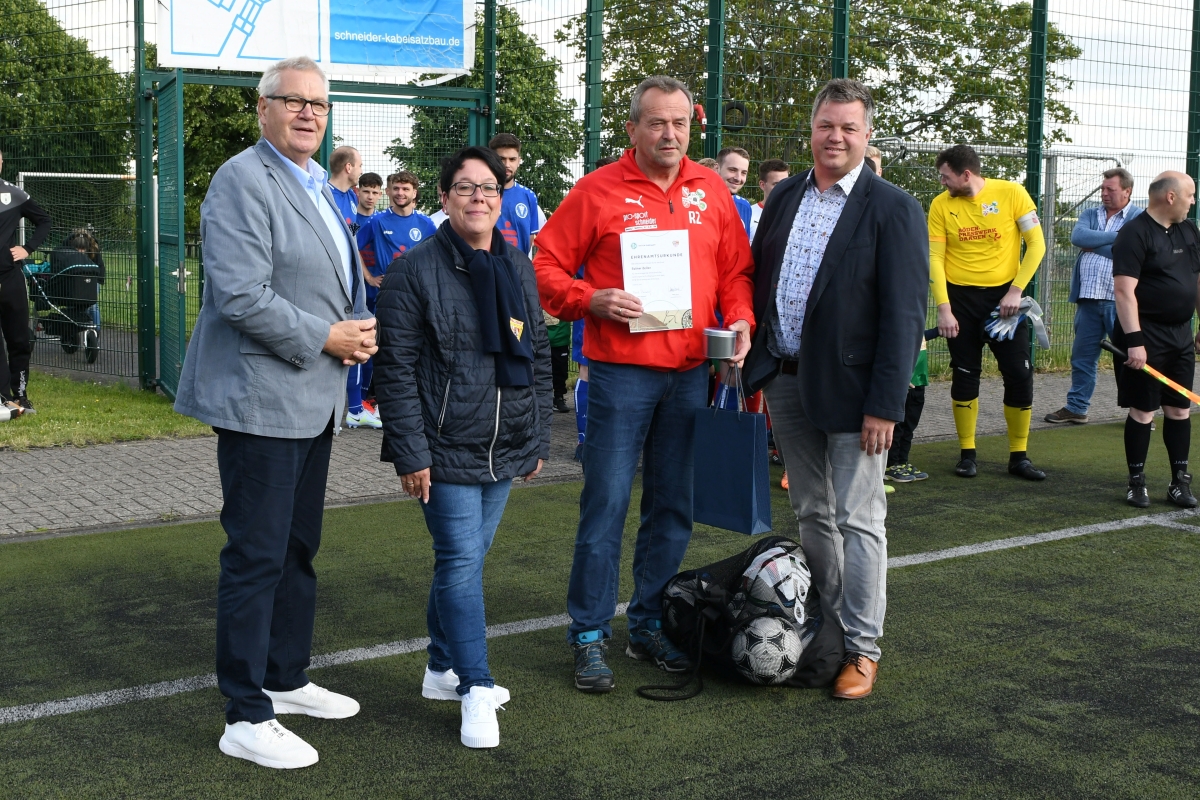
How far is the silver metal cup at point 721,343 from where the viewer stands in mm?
4102

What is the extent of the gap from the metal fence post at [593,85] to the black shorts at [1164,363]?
4.81m

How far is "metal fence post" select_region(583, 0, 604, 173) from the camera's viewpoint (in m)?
10.5

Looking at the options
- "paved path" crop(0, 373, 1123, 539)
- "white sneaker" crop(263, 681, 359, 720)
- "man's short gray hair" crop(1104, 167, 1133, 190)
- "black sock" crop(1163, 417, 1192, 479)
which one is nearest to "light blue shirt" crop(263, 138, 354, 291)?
"white sneaker" crop(263, 681, 359, 720)

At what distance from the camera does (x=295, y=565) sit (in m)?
3.86

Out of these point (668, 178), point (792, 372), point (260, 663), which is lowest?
point (260, 663)

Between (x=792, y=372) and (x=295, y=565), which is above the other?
(x=792, y=372)

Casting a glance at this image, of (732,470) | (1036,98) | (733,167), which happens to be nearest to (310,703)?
(732,470)

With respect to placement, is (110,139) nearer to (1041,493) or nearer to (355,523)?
(355,523)

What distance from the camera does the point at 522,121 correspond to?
11609 mm

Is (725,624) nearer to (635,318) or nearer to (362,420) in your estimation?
(635,318)

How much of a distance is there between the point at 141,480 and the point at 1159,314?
20.2 feet

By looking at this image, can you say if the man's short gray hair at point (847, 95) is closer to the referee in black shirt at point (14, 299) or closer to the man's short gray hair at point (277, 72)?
the man's short gray hair at point (277, 72)

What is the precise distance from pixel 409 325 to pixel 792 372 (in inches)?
57.6

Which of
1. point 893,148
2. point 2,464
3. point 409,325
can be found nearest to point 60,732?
point 409,325
